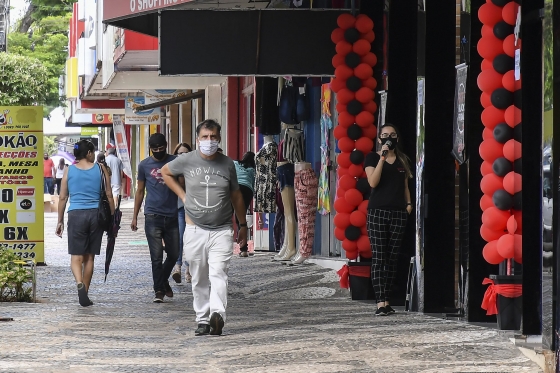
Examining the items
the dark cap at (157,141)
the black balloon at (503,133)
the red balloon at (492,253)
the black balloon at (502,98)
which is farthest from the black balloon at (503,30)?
the dark cap at (157,141)

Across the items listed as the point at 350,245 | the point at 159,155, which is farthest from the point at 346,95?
the point at 159,155

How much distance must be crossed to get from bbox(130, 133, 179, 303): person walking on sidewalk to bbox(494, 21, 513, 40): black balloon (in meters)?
4.71

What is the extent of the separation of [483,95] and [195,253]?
281 centimetres

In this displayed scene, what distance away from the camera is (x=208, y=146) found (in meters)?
10.4

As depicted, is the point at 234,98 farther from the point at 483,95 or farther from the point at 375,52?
the point at 483,95

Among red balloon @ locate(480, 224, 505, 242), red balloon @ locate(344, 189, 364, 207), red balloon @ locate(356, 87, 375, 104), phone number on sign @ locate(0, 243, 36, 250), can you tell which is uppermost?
red balloon @ locate(356, 87, 375, 104)

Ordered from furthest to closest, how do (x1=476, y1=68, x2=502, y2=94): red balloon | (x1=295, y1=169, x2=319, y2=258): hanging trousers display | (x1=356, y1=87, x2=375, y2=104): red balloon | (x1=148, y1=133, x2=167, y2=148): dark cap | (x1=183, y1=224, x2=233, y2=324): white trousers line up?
1. (x1=295, y1=169, x2=319, y2=258): hanging trousers display
2. (x1=148, y1=133, x2=167, y2=148): dark cap
3. (x1=356, y1=87, x2=375, y2=104): red balloon
4. (x1=183, y1=224, x2=233, y2=324): white trousers
5. (x1=476, y1=68, x2=502, y2=94): red balloon

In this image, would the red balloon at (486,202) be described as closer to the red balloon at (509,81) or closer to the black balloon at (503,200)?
the black balloon at (503,200)

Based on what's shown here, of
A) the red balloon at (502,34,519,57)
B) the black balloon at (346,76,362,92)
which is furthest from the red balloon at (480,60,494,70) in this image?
the black balloon at (346,76,362,92)

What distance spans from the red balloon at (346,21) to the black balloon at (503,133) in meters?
3.84

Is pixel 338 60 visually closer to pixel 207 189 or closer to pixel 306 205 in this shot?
pixel 207 189

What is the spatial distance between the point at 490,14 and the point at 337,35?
362 centimetres

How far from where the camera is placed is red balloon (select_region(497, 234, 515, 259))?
30.1 feet

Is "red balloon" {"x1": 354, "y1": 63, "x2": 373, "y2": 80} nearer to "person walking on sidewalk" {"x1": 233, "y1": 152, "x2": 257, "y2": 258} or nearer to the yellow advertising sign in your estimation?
"person walking on sidewalk" {"x1": 233, "y1": 152, "x2": 257, "y2": 258}
